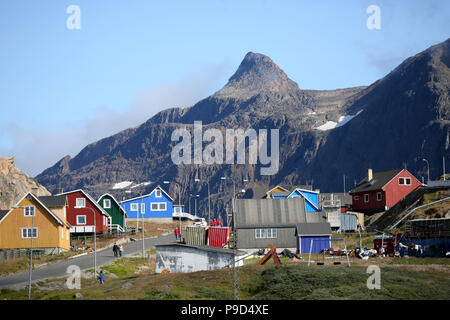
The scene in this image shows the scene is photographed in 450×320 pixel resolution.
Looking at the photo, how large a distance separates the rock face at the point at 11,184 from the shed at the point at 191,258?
1844 inches

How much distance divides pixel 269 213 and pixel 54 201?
97.4ft

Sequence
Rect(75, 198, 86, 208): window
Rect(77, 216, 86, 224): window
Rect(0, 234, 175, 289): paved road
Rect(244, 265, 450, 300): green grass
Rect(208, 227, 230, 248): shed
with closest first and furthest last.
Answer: Rect(244, 265, 450, 300): green grass → Rect(0, 234, 175, 289): paved road → Rect(208, 227, 230, 248): shed → Rect(77, 216, 86, 224): window → Rect(75, 198, 86, 208): window

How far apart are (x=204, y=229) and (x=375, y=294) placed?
38.9 meters

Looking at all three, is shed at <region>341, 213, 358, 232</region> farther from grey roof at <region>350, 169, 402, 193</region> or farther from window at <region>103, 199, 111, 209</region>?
window at <region>103, 199, 111, 209</region>

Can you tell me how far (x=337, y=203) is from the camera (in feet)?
335

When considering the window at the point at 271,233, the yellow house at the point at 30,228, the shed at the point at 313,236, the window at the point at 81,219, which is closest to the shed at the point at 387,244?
the shed at the point at 313,236

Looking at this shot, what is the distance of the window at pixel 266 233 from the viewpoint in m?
77.7

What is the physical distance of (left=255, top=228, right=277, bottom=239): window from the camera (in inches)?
3059

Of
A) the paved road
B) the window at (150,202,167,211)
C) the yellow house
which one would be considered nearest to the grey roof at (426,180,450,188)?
the paved road

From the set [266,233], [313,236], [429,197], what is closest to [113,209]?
[266,233]

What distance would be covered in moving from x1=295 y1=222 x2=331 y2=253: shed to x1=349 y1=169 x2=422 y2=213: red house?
126 feet

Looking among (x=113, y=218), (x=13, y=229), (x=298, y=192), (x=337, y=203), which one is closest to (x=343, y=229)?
(x=337, y=203)

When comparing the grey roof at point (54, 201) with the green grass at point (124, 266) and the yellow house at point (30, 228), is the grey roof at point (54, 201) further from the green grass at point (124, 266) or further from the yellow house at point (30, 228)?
the green grass at point (124, 266)

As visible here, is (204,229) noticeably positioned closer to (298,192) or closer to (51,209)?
(51,209)
